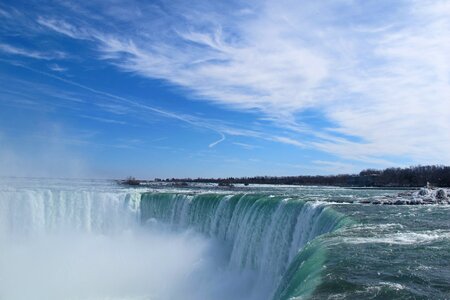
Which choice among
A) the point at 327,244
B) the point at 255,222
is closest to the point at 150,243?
the point at 255,222

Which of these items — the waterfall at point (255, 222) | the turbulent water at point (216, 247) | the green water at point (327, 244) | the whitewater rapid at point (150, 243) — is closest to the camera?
the green water at point (327, 244)

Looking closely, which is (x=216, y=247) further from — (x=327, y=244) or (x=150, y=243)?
(x=327, y=244)

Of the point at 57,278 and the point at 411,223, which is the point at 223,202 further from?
the point at 411,223

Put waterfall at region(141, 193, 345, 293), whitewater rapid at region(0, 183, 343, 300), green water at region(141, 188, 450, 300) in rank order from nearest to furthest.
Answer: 1. green water at region(141, 188, 450, 300)
2. waterfall at region(141, 193, 345, 293)
3. whitewater rapid at region(0, 183, 343, 300)

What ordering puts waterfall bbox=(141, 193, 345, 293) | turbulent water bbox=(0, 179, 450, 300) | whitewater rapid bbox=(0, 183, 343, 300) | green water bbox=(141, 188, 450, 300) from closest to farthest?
green water bbox=(141, 188, 450, 300) → turbulent water bbox=(0, 179, 450, 300) → waterfall bbox=(141, 193, 345, 293) → whitewater rapid bbox=(0, 183, 343, 300)

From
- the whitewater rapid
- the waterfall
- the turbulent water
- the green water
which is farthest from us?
the whitewater rapid

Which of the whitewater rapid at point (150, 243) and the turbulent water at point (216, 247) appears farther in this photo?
the whitewater rapid at point (150, 243)

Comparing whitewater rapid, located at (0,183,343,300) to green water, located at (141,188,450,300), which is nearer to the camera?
green water, located at (141,188,450,300)

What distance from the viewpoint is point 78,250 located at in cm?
2470

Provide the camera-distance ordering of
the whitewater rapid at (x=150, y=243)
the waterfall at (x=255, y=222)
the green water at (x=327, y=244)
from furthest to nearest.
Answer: the whitewater rapid at (x=150, y=243) → the waterfall at (x=255, y=222) → the green water at (x=327, y=244)

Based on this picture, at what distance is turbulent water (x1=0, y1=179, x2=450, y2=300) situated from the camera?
26.2 ft

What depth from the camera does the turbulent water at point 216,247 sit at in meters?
8.00

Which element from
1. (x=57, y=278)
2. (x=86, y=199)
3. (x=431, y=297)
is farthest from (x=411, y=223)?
(x=86, y=199)

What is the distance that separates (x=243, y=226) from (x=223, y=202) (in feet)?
10.7
